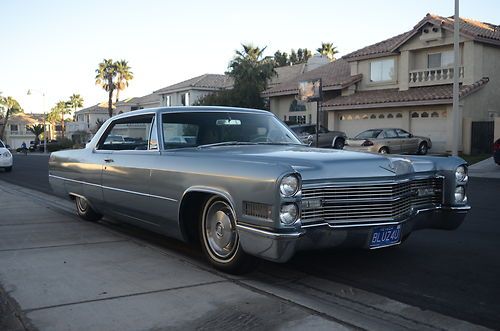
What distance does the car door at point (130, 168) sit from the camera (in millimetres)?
5695

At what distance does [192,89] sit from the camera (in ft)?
157

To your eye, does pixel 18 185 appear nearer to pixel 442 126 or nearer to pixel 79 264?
pixel 79 264

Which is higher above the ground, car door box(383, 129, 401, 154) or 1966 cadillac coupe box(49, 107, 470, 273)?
car door box(383, 129, 401, 154)

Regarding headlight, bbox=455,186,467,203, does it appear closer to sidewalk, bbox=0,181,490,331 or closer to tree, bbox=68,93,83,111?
sidewalk, bbox=0,181,490,331

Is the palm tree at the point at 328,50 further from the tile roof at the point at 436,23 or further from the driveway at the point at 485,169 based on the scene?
the driveway at the point at 485,169

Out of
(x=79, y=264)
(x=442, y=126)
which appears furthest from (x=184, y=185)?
(x=442, y=126)

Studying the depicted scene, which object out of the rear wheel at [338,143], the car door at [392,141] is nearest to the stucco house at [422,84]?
the rear wheel at [338,143]

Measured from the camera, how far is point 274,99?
1417 inches

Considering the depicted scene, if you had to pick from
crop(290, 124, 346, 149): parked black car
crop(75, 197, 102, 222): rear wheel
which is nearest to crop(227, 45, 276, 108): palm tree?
crop(290, 124, 346, 149): parked black car

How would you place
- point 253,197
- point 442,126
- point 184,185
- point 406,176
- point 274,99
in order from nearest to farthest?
point 253,197 < point 406,176 < point 184,185 < point 442,126 < point 274,99

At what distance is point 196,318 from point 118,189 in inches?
110

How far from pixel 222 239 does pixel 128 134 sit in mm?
2527

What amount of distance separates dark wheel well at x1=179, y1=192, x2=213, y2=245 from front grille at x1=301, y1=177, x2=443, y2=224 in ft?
4.05

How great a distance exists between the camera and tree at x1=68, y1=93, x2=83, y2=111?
95.7 meters
